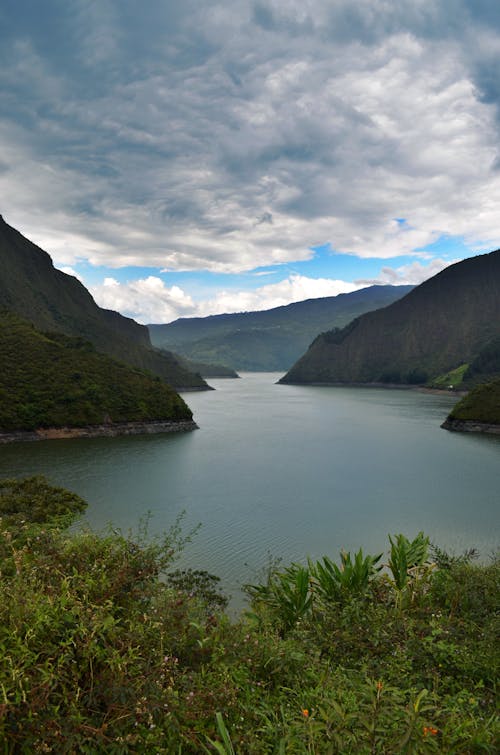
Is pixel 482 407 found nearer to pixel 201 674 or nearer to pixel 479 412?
pixel 479 412

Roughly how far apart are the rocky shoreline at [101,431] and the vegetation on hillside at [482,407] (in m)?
56.2

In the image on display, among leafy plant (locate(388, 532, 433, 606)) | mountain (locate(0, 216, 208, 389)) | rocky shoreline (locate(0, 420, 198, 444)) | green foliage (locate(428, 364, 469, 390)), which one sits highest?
mountain (locate(0, 216, 208, 389))

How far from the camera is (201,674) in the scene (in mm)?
7344

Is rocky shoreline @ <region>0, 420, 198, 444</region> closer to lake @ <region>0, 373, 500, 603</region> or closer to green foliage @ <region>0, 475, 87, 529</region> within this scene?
lake @ <region>0, 373, 500, 603</region>

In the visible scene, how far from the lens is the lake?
3025cm

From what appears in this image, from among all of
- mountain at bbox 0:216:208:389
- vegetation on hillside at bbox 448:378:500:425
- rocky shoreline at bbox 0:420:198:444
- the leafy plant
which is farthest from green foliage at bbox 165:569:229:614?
mountain at bbox 0:216:208:389

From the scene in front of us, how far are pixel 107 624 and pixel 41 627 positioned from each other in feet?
3.02

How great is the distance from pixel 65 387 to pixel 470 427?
262ft

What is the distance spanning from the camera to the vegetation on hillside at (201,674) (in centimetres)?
555

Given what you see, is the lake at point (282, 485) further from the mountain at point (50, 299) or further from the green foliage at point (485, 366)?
the green foliage at point (485, 366)

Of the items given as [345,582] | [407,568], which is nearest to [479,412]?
[407,568]

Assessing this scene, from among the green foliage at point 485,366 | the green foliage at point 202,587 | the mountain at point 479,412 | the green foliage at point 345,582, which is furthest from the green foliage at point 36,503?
the green foliage at point 485,366

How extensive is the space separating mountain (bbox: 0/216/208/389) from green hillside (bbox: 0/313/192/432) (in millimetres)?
39029

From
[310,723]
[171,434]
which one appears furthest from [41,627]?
[171,434]
